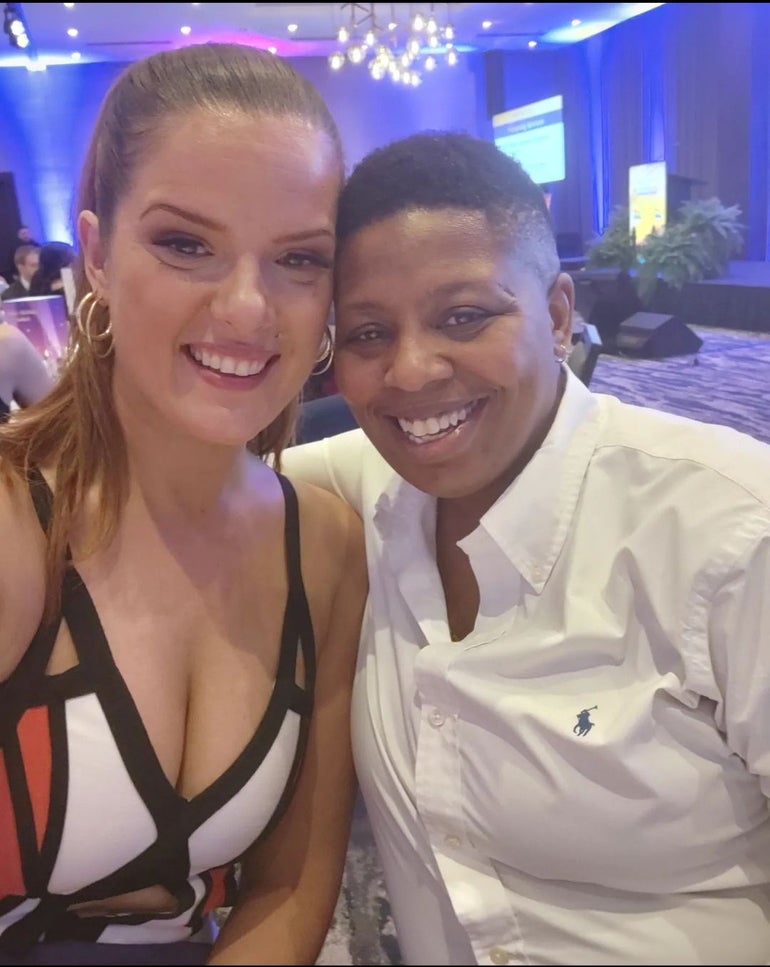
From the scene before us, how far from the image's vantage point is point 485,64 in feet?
4.08

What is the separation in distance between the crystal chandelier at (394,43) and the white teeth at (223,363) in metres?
0.69

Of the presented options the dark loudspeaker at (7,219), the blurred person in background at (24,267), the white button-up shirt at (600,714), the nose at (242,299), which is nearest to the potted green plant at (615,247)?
the white button-up shirt at (600,714)

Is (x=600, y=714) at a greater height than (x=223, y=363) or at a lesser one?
lesser

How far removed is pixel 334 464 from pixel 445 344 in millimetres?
494

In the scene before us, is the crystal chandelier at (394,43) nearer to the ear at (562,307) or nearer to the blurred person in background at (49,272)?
the ear at (562,307)

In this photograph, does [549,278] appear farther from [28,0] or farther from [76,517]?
[28,0]

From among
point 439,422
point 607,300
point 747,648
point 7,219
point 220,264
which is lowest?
point 747,648

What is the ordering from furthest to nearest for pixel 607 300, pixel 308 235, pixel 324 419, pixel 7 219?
pixel 324 419
pixel 7 219
pixel 607 300
pixel 308 235

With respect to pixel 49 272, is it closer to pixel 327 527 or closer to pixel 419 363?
pixel 327 527

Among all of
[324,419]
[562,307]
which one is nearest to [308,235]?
[562,307]

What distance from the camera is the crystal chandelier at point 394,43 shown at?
1238 millimetres

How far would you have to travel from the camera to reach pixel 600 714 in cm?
85

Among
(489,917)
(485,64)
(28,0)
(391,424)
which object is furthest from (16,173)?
(489,917)

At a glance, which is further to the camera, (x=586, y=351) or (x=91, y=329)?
(x=586, y=351)
